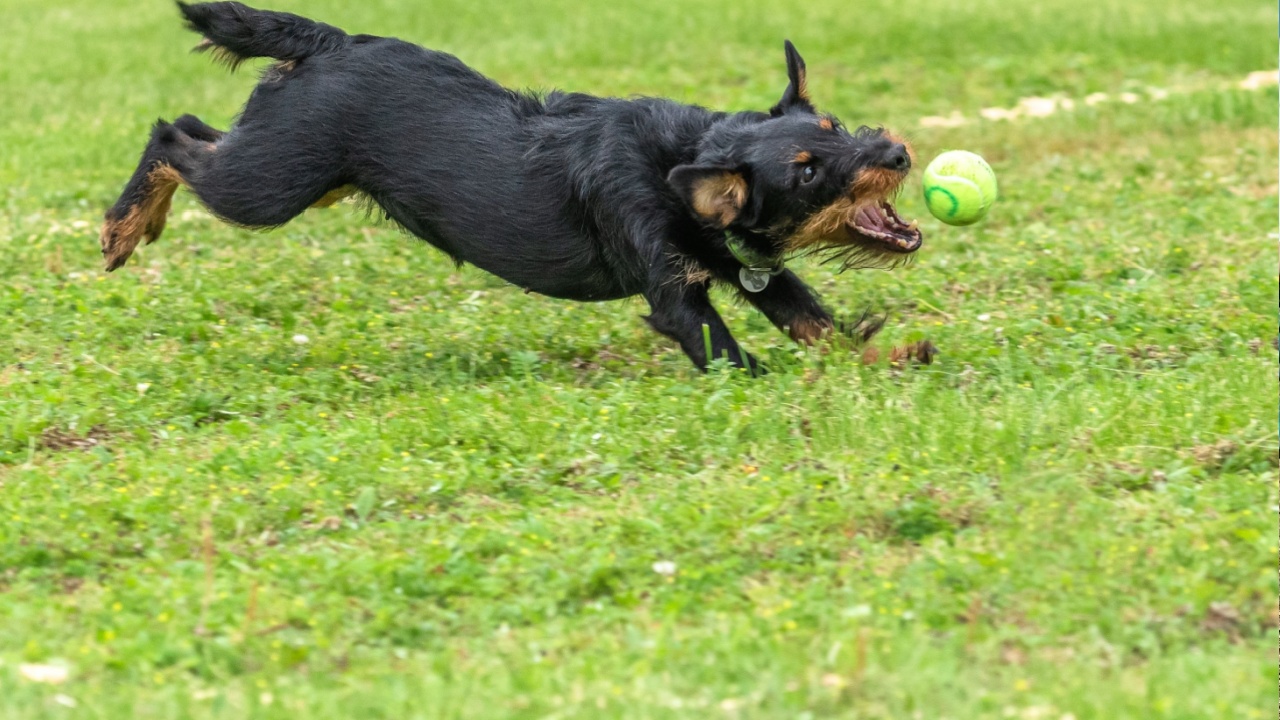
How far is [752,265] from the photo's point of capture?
6.63 meters

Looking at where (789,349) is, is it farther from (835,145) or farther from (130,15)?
(130,15)

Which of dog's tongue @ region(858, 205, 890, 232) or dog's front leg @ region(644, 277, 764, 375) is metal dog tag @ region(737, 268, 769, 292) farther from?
dog's tongue @ region(858, 205, 890, 232)

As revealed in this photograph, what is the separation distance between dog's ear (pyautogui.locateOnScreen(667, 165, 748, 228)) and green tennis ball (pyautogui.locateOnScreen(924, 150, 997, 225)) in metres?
1.01

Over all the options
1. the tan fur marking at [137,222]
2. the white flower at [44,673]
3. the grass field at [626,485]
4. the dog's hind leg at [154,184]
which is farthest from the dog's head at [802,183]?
the white flower at [44,673]

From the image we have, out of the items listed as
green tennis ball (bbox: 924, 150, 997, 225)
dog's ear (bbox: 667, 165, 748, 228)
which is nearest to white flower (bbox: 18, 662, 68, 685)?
dog's ear (bbox: 667, 165, 748, 228)

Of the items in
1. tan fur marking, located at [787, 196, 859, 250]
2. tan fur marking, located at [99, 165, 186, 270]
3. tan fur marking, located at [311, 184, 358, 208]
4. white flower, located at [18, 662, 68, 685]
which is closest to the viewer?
white flower, located at [18, 662, 68, 685]

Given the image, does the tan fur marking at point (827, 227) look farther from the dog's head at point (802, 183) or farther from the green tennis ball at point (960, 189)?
the green tennis ball at point (960, 189)

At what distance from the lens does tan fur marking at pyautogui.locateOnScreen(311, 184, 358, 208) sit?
7.30 metres

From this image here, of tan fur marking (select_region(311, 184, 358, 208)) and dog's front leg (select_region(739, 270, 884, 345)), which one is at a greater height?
tan fur marking (select_region(311, 184, 358, 208))

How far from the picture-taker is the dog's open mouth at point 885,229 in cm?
644


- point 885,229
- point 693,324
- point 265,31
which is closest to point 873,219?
point 885,229

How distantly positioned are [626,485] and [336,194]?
8.87 ft

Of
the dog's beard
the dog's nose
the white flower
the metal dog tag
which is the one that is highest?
the dog's nose

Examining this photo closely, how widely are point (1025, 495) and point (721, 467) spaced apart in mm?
1205
